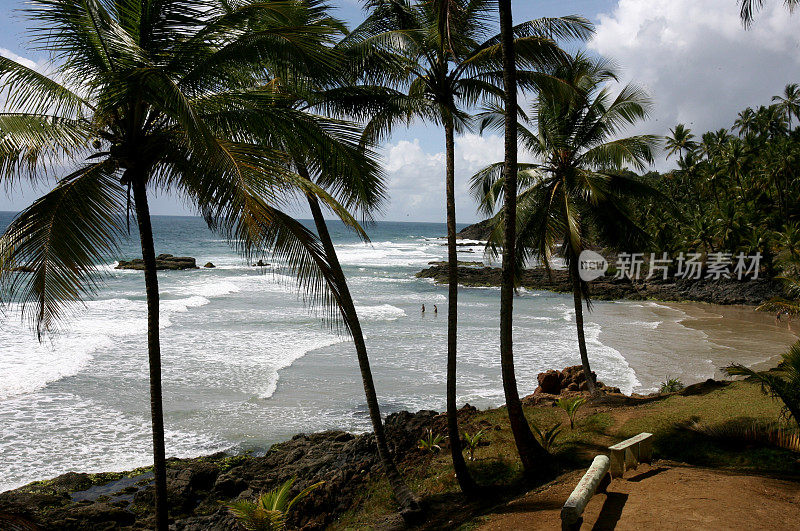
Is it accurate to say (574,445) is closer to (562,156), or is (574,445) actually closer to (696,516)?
(696,516)

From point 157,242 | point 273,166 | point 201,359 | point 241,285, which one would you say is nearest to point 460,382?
point 201,359

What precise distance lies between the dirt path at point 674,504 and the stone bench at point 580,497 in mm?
377

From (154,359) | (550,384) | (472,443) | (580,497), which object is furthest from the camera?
(550,384)

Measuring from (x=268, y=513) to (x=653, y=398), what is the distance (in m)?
9.04

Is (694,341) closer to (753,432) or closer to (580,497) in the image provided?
(753,432)

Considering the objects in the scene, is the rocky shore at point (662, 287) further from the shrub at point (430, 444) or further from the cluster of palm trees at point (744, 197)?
the shrub at point (430, 444)

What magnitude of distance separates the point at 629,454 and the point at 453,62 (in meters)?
5.62

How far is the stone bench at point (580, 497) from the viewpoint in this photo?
4.56m

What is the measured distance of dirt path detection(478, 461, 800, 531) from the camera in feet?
16.0

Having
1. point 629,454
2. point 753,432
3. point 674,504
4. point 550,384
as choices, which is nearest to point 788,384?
point 753,432

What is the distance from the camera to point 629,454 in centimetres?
662

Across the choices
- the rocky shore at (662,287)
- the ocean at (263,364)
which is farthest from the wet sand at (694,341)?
the rocky shore at (662,287)

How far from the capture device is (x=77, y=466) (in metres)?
10.5

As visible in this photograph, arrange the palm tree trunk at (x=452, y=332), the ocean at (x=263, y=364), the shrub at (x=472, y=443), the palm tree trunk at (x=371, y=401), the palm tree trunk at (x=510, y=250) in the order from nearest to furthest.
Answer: the palm tree trunk at (x=510, y=250) < the palm tree trunk at (x=371, y=401) < the palm tree trunk at (x=452, y=332) < the shrub at (x=472, y=443) < the ocean at (x=263, y=364)
